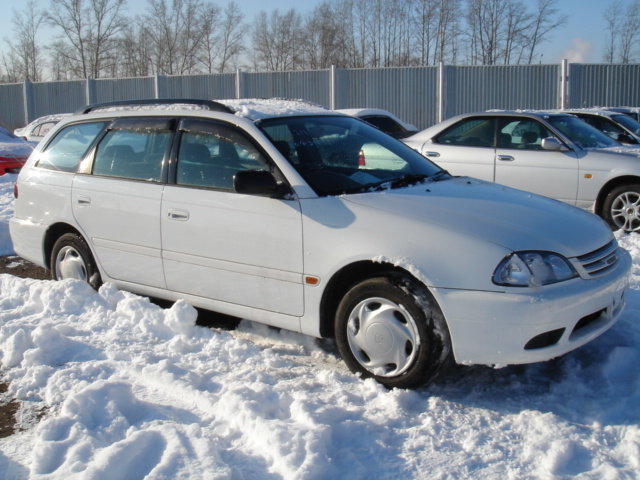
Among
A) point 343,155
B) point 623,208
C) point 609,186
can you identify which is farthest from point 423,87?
point 343,155

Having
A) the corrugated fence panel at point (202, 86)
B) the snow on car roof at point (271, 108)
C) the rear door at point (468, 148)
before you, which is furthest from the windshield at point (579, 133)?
the corrugated fence panel at point (202, 86)

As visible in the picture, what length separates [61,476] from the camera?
291cm

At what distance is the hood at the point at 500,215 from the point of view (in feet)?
12.1

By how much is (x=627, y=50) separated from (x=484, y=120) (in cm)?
3130

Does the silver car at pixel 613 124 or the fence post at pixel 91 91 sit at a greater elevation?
the fence post at pixel 91 91

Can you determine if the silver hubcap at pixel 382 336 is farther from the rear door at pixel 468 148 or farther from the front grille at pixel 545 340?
the rear door at pixel 468 148

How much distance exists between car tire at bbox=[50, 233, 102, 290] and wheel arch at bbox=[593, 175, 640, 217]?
5842mm

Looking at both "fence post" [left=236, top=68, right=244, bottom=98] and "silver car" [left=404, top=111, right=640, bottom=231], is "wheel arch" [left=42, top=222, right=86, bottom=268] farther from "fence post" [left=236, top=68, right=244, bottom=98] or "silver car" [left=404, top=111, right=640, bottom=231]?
"fence post" [left=236, top=68, right=244, bottom=98]

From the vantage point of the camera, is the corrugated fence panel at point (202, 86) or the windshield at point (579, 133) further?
the corrugated fence panel at point (202, 86)

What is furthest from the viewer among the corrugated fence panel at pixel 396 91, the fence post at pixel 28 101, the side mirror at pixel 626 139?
the fence post at pixel 28 101

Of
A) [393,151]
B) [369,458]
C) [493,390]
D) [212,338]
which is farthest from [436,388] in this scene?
[393,151]

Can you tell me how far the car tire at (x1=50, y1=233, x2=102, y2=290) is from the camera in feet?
17.8

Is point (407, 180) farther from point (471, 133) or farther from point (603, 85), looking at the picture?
point (603, 85)

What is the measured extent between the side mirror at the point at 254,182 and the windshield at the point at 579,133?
572 cm
